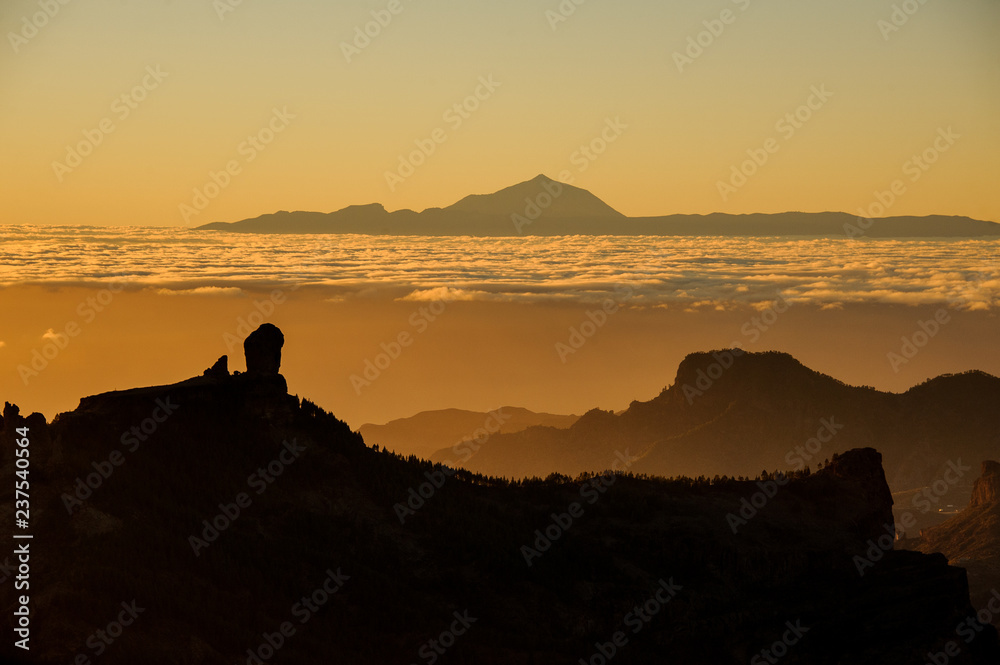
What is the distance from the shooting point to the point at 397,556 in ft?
436

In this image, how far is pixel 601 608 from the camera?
431 ft

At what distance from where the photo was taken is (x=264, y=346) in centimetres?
13650

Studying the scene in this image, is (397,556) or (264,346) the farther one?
(264,346)

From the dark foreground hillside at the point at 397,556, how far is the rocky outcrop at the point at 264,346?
265 millimetres

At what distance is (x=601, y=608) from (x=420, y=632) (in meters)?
21.5

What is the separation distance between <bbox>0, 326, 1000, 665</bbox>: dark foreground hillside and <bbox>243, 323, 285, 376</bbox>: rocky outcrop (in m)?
0.27

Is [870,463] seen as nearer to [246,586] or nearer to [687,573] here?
[687,573]

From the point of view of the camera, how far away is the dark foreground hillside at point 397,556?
359 feet

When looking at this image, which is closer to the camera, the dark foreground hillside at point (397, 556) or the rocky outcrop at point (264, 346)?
the dark foreground hillside at point (397, 556)

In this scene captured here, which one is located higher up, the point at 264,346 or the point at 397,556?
the point at 264,346

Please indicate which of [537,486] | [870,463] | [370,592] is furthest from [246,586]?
[870,463]

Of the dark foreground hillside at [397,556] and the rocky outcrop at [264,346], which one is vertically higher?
the rocky outcrop at [264,346]

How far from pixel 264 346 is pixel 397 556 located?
84.4ft

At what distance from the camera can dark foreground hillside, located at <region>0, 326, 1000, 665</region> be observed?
10956 centimetres
